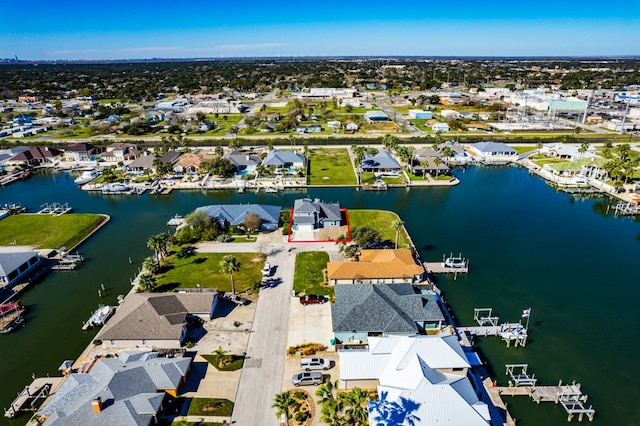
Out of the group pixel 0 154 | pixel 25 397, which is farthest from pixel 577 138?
pixel 0 154

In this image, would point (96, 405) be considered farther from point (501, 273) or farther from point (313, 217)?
point (501, 273)

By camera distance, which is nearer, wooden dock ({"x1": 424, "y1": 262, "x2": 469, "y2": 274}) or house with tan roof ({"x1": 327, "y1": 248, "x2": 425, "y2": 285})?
house with tan roof ({"x1": 327, "y1": 248, "x2": 425, "y2": 285})

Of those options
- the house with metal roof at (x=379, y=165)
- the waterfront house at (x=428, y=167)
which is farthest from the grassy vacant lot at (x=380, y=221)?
the waterfront house at (x=428, y=167)

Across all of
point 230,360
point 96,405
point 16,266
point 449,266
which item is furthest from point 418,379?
point 16,266

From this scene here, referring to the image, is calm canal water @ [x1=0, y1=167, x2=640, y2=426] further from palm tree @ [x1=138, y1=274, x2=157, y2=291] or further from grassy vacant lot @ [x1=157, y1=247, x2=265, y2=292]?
grassy vacant lot @ [x1=157, y1=247, x2=265, y2=292]

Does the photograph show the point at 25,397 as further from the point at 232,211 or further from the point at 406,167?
the point at 406,167

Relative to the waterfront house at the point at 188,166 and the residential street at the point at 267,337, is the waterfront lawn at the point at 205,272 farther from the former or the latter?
the waterfront house at the point at 188,166

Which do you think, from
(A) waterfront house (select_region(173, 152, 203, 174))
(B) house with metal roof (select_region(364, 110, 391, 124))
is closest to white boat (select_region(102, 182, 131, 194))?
(A) waterfront house (select_region(173, 152, 203, 174))
